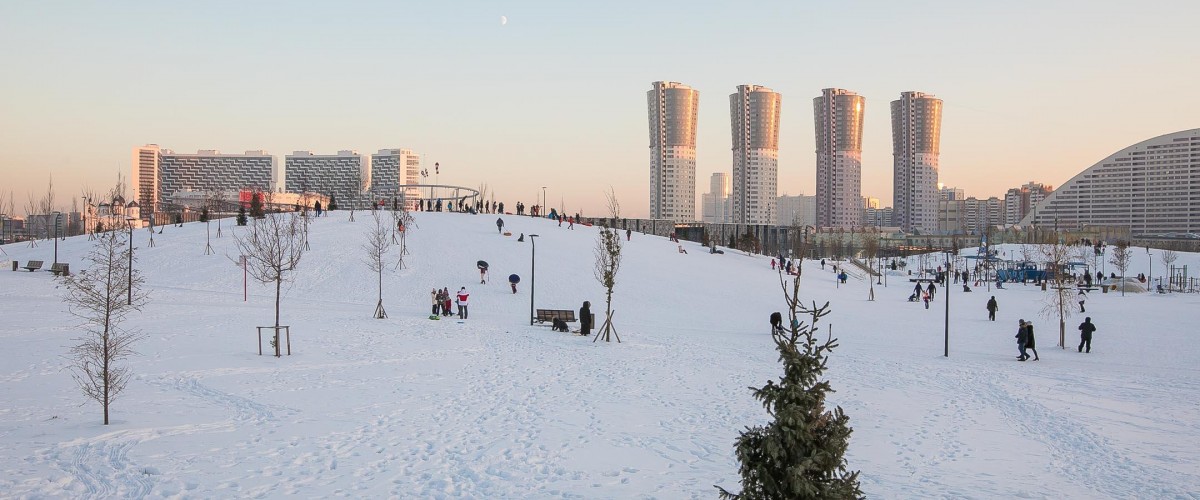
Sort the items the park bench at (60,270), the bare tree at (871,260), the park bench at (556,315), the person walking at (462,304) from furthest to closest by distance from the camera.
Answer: the bare tree at (871,260) → the park bench at (60,270) → the person walking at (462,304) → the park bench at (556,315)

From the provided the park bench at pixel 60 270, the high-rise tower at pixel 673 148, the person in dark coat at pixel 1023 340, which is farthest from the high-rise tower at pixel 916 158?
the park bench at pixel 60 270

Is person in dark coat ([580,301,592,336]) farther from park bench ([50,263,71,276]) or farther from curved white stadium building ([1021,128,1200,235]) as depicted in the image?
curved white stadium building ([1021,128,1200,235])

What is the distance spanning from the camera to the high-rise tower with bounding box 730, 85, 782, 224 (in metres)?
166


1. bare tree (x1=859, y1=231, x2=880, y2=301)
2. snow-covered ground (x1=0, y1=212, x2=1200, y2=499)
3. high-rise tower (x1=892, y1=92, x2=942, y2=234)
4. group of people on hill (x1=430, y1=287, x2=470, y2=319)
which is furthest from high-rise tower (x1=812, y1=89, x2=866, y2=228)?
group of people on hill (x1=430, y1=287, x2=470, y2=319)

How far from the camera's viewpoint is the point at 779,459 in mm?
4844

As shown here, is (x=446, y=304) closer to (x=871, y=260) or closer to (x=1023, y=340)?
(x=1023, y=340)

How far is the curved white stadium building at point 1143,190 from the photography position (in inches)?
5822

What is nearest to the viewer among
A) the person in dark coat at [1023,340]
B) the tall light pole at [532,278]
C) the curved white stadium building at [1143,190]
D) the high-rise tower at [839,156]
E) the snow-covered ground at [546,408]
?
the snow-covered ground at [546,408]

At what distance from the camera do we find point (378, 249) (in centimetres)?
2902

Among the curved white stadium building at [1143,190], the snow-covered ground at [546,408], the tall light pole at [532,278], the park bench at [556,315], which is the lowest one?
the snow-covered ground at [546,408]

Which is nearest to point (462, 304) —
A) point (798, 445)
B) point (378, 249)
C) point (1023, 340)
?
point (378, 249)

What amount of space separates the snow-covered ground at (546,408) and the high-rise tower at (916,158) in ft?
512

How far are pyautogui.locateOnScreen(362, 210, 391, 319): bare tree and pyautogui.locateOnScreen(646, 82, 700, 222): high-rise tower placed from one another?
121m

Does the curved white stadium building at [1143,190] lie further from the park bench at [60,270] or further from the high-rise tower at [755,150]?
the park bench at [60,270]
